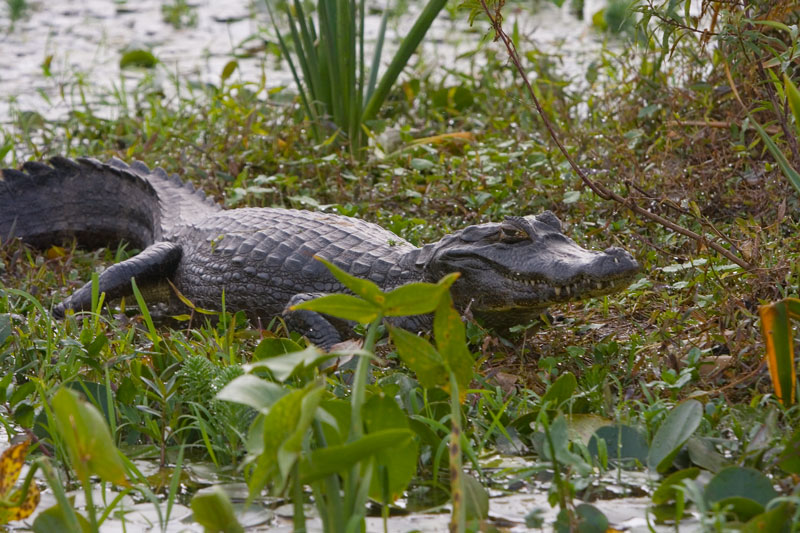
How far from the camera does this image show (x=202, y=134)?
6.10 meters

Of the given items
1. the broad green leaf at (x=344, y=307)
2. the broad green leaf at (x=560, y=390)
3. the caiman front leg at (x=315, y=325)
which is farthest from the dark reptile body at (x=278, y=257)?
the broad green leaf at (x=344, y=307)

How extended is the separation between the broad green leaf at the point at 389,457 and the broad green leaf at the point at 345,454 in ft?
0.92

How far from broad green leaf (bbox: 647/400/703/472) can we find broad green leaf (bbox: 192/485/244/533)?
3.44 ft

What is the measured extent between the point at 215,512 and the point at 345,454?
0.31 metres

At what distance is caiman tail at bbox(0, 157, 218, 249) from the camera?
200 inches

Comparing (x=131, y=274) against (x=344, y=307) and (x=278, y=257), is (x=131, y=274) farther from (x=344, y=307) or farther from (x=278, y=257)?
(x=344, y=307)

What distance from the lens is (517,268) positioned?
334 cm

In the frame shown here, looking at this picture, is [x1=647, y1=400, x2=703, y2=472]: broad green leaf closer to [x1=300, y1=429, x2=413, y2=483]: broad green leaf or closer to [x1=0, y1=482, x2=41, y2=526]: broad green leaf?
[x1=300, y1=429, x2=413, y2=483]: broad green leaf

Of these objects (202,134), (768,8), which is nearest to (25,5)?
(202,134)

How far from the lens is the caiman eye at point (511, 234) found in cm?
343

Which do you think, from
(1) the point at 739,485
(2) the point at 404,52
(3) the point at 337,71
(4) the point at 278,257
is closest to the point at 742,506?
(1) the point at 739,485

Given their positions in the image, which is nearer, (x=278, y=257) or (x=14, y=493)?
(x=14, y=493)

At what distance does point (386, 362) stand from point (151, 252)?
1.60 m

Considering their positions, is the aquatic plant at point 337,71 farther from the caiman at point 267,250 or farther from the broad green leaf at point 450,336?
the broad green leaf at point 450,336
